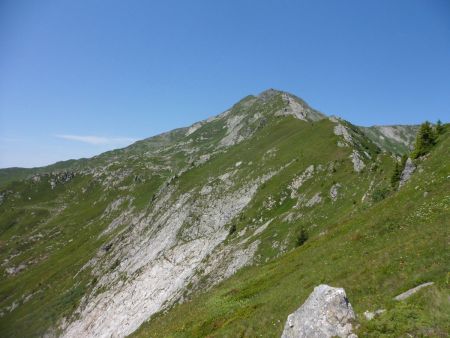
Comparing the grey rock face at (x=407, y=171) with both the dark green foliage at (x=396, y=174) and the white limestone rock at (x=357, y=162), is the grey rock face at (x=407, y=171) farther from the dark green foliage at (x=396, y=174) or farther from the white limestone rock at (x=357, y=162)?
the white limestone rock at (x=357, y=162)

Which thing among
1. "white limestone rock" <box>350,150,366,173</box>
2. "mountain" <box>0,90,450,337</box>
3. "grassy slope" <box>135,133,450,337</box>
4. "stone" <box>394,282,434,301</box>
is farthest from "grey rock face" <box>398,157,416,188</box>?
"stone" <box>394,282,434,301</box>

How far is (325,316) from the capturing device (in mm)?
18281

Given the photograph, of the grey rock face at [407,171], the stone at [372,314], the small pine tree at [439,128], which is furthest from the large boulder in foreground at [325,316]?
the small pine tree at [439,128]

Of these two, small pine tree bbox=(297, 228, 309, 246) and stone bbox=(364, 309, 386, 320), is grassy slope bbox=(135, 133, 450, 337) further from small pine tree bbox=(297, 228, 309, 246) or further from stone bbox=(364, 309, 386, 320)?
small pine tree bbox=(297, 228, 309, 246)

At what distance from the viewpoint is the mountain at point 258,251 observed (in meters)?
25.7

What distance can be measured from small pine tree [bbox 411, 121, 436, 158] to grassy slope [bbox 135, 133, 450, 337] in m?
1.40

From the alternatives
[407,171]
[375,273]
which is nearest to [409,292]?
[375,273]

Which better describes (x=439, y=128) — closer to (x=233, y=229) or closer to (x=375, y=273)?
(x=375, y=273)

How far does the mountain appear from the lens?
25688 millimetres

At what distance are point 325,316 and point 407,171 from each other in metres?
34.8

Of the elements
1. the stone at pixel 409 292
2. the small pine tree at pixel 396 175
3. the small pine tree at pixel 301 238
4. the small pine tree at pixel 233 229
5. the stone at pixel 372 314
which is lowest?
the small pine tree at pixel 301 238

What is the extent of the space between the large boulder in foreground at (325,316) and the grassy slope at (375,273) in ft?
2.86

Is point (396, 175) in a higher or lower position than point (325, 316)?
higher

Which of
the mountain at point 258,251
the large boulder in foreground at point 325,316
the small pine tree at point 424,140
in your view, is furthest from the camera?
the small pine tree at point 424,140
